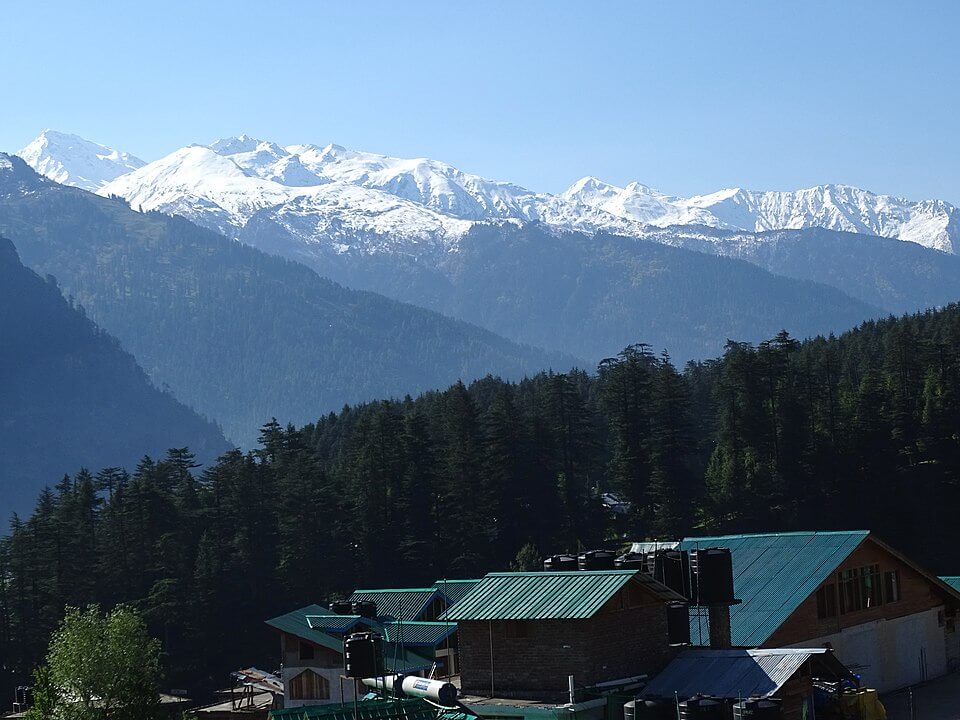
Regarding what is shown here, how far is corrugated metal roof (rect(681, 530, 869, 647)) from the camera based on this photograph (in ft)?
177

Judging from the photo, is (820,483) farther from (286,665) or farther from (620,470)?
(286,665)

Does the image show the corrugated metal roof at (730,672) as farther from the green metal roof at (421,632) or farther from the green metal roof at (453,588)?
the green metal roof at (453,588)

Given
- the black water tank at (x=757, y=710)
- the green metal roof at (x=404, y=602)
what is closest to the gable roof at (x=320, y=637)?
the green metal roof at (x=404, y=602)

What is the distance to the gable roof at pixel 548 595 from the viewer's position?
4719 cm

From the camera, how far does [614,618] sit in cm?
4756

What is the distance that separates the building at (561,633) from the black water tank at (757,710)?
23.2ft

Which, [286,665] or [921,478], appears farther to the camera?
[921,478]

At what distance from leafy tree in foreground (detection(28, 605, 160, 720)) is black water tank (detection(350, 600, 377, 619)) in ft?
41.6

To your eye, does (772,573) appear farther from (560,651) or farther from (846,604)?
(560,651)

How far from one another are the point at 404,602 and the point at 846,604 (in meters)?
33.1

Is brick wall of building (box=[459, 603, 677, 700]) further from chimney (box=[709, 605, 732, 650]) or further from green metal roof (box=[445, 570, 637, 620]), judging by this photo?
chimney (box=[709, 605, 732, 650])

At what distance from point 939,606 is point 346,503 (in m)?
70.8

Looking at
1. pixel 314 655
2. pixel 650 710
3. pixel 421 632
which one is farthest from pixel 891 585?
pixel 314 655

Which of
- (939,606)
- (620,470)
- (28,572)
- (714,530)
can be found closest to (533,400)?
(620,470)
